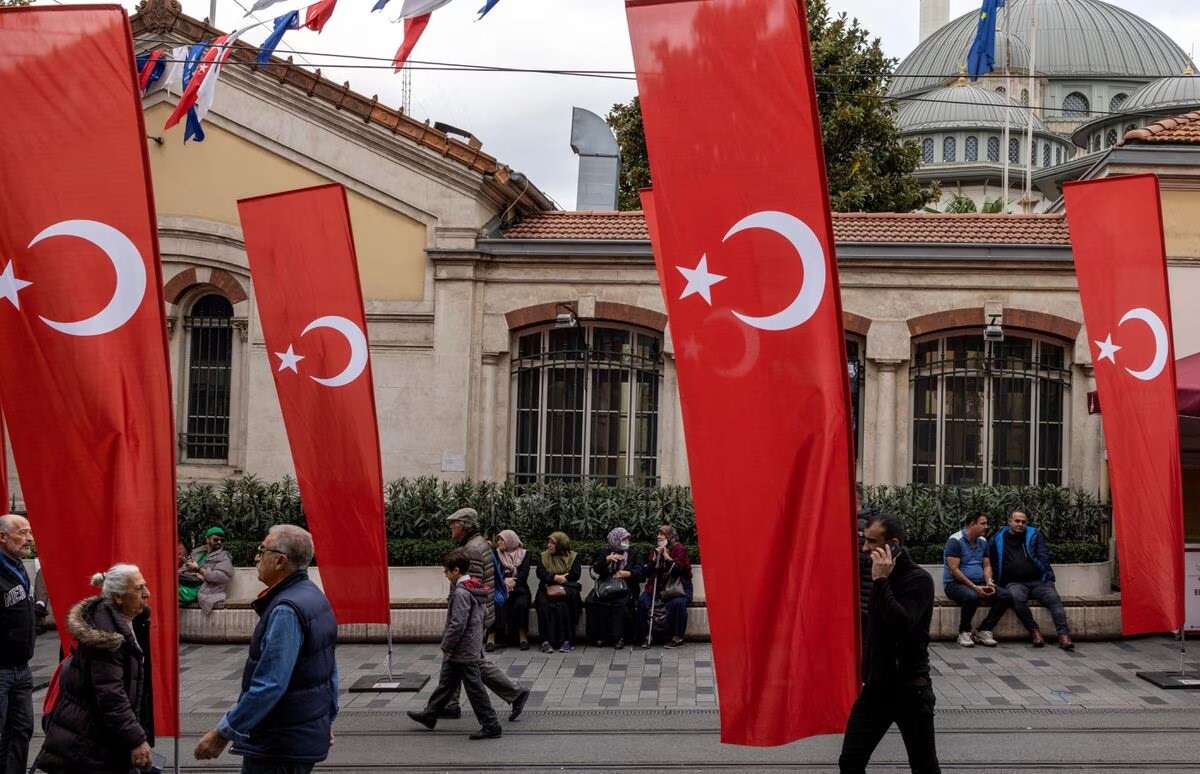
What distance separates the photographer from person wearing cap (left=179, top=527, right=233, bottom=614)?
15.9m

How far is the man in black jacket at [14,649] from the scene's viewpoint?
8086mm

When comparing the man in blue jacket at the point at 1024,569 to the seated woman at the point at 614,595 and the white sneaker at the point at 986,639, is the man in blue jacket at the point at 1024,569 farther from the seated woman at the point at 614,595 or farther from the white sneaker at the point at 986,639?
the seated woman at the point at 614,595

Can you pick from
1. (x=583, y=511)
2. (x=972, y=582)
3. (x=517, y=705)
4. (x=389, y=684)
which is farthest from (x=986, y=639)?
(x=389, y=684)

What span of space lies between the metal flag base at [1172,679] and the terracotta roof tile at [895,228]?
24.5ft

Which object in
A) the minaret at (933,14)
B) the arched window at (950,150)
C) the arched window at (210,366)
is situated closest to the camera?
the arched window at (210,366)

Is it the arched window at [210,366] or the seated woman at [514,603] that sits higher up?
the arched window at [210,366]

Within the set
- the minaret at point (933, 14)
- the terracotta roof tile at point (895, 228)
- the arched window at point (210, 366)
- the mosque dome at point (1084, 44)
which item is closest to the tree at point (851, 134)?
the terracotta roof tile at point (895, 228)

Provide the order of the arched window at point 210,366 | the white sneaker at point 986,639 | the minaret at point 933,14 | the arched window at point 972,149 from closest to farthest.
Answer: the white sneaker at point 986,639 < the arched window at point 210,366 < the arched window at point 972,149 < the minaret at point 933,14

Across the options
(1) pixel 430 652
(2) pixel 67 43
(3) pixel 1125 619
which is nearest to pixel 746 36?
(2) pixel 67 43

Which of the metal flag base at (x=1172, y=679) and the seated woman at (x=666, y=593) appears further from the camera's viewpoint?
the seated woman at (x=666, y=593)

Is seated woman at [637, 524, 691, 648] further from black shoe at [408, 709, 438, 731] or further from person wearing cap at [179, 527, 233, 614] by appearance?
person wearing cap at [179, 527, 233, 614]

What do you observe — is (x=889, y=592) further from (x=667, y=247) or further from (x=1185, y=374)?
(x=1185, y=374)

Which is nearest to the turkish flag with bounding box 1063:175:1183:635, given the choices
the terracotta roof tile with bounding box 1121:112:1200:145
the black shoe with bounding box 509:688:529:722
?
the black shoe with bounding box 509:688:529:722

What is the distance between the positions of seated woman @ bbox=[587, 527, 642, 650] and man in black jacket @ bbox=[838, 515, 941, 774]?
788cm
